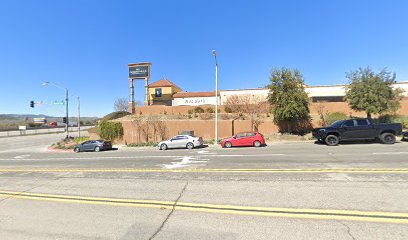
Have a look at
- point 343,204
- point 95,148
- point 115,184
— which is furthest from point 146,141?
point 343,204

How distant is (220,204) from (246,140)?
14.2m

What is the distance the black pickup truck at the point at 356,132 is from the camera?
16.1 metres

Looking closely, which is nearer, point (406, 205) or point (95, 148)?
point (406, 205)

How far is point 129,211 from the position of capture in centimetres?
554

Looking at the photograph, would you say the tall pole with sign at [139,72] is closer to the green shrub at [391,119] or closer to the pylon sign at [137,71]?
the pylon sign at [137,71]

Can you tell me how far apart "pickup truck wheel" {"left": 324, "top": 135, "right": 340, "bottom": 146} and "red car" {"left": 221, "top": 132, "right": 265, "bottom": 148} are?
15.4ft

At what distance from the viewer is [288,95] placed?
23609mm

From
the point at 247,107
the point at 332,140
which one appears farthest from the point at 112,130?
the point at 332,140

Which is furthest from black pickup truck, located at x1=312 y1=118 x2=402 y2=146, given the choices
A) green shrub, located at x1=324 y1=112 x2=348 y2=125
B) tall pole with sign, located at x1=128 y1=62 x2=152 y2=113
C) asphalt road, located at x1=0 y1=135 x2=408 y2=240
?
tall pole with sign, located at x1=128 y1=62 x2=152 y2=113

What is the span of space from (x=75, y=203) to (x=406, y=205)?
26.2 ft

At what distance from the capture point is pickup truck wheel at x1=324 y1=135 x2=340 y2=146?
16766 millimetres

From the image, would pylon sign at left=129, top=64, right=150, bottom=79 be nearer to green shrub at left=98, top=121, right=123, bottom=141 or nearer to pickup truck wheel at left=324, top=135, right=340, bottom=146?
green shrub at left=98, top=121, right=123, bottom=141

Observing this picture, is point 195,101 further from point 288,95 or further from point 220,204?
point 220,204

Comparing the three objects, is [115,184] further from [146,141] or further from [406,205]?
[146,141]
